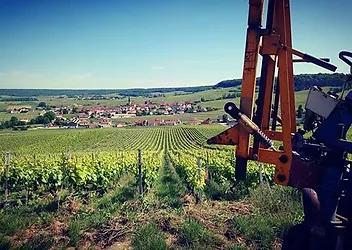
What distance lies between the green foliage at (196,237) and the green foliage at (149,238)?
0.39 metres

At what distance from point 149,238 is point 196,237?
82 cm

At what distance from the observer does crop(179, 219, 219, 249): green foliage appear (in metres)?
5.98

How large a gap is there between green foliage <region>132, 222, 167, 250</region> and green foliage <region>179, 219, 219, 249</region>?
0.39 m

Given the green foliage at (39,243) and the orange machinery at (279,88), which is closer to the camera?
the orange machinery at (279,88)

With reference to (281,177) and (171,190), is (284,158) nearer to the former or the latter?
(281,177)

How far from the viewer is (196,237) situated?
6223 millimetres

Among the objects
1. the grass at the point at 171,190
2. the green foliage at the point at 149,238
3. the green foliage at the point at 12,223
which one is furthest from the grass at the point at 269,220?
the green foliage at the point at 12,223

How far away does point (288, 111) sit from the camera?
14.5 feet

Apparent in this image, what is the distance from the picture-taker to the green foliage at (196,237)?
598 centimetres

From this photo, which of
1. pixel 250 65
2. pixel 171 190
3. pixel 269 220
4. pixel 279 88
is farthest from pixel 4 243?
pixel 171 190

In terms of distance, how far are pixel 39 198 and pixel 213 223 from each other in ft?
27.3

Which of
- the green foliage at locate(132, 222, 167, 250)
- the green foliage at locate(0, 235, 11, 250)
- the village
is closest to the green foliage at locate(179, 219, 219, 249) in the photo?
the green foliage at locate(132, 222, 167, 250)

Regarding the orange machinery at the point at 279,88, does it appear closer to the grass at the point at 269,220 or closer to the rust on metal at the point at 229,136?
the rust on metal at the point at 229,136

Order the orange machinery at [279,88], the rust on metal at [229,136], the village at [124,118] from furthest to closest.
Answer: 1. the village at [124,118]
2. the rust on metal at [229,136]
3. the orange machinery at [279,88]
